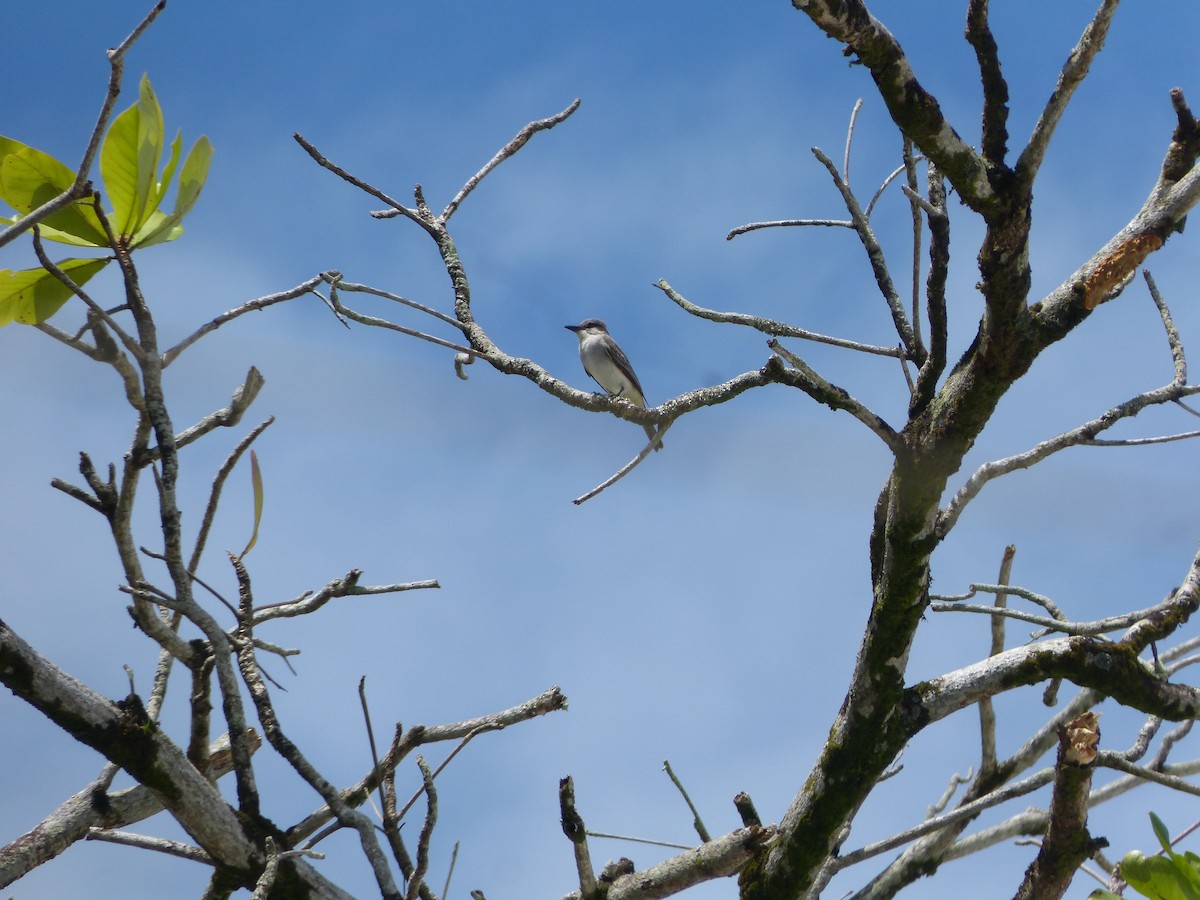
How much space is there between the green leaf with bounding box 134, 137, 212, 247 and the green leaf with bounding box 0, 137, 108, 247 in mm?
184

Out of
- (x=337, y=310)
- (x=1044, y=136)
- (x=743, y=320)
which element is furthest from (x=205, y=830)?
(x=1044, y=136)

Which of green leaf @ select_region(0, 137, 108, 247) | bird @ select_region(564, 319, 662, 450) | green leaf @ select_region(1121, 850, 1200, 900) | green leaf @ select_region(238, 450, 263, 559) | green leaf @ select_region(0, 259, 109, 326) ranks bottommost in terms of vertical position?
green leaf @ select_region(1121, 850, 1200, 900)

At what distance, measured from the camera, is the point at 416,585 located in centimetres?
409

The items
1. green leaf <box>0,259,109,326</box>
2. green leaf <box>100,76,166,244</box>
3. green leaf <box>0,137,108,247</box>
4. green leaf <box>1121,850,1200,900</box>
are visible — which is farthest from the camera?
green leaf <box>0,259,109,326</box>

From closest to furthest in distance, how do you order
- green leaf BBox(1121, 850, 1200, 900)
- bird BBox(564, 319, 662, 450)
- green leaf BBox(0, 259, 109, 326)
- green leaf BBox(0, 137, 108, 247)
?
green leaf BBox(1121, 850, 1200, 900) < green leaf BBox(0, 137, 108, 247) < green leaf BBox(0, 259, 109, 326) < bird BBox(564, 319, 662, 450)

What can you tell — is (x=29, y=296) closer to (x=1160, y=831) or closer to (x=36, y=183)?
(x=36, y=183)

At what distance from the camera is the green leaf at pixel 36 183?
412 centimetres

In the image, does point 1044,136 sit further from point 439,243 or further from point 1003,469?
point 439,243

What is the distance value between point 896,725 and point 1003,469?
0.97m

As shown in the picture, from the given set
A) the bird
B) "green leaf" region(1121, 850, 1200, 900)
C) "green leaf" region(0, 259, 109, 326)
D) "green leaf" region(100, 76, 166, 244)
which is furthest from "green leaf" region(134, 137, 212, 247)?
the bird

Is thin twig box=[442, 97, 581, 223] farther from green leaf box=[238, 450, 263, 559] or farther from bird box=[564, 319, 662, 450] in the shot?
bird box=[564, 319, 662, 450]

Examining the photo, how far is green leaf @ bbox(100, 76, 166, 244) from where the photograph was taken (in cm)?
428

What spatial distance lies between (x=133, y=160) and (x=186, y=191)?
8.7 inches

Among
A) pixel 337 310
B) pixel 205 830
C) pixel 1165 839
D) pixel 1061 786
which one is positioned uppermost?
pixel 337 310
